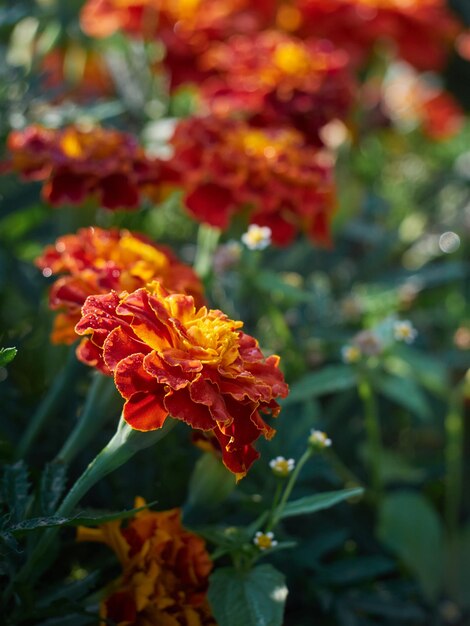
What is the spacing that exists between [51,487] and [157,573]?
98 millimetres

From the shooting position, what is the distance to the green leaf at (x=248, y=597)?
1.93 ft

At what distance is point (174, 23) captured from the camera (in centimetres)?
132

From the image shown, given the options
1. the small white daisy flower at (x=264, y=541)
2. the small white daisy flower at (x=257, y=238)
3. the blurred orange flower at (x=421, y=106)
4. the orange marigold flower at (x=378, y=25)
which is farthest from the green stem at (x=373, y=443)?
the blurred orange flower at (x=421, y=106)

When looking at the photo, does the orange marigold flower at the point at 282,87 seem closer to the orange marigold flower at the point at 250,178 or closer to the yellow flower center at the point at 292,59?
the yellow flower center at the point at 292,59

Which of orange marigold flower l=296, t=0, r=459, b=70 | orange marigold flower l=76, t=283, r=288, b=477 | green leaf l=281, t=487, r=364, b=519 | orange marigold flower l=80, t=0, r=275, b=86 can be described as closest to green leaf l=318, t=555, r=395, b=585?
green leaf l=281, t=487, r=364, b=519

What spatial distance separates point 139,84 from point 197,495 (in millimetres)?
885

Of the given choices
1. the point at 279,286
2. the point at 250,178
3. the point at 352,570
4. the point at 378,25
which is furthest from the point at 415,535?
the point at 378,25

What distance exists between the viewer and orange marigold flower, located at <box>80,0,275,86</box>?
1.23 meters

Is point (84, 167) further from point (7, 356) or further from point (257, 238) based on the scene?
point (7, 356)

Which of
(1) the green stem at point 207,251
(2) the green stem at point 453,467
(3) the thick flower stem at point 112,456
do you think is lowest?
(2) the green stem at point 453,467

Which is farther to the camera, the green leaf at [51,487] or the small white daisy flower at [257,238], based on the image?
the small white daisy flower at [257,238]

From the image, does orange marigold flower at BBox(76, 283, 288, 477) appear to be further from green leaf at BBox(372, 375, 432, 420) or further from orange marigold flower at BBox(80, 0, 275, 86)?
orange marigold flower at BBox(80, 0, 275, 86)

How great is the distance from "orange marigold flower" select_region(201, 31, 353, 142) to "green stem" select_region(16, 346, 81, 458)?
48 cm

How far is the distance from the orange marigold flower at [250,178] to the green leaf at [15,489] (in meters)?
0.38
